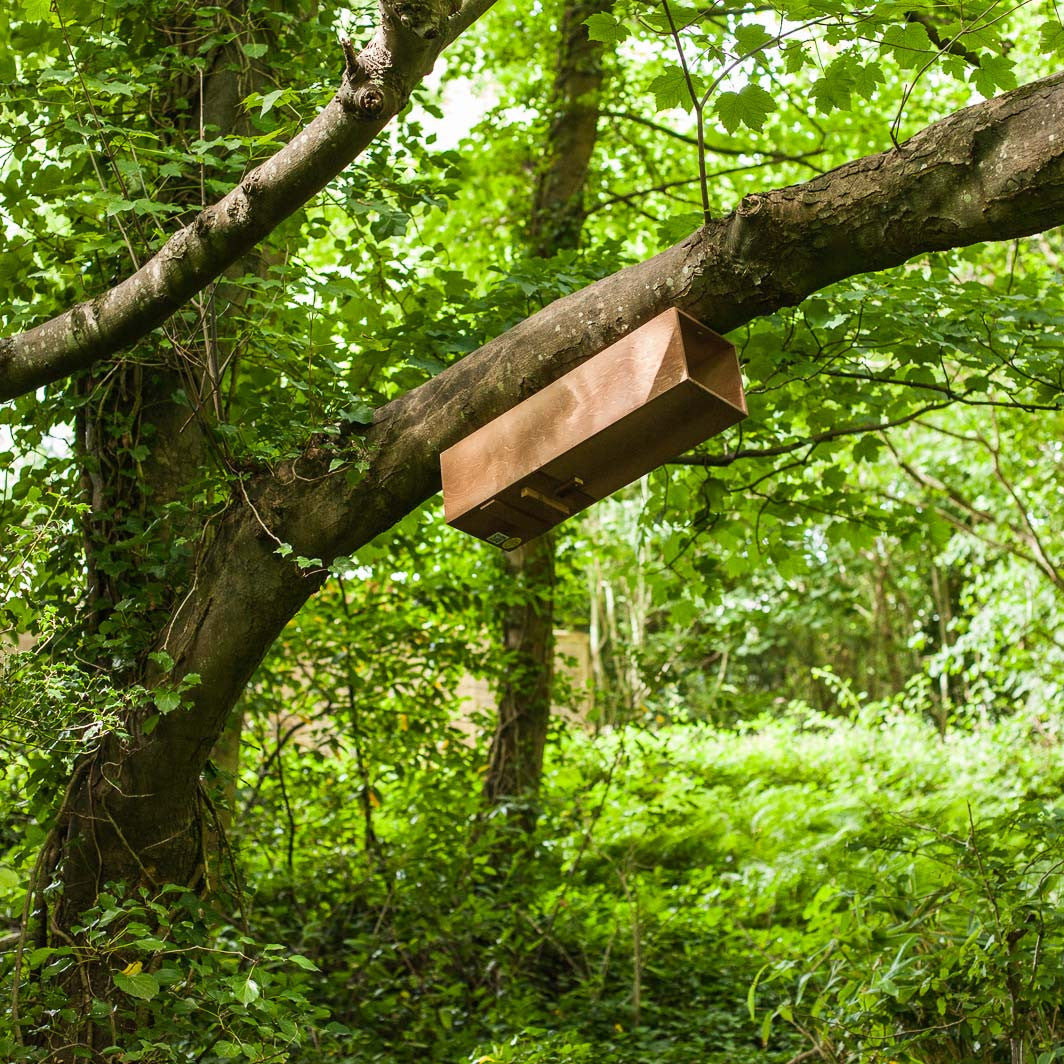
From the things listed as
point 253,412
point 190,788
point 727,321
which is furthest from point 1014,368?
point 190,788

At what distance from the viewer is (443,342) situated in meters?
3.27

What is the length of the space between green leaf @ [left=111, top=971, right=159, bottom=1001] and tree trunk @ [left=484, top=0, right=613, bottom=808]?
2774 mm

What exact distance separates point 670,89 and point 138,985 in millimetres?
2118

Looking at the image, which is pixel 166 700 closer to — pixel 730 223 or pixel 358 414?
pixel 358 414

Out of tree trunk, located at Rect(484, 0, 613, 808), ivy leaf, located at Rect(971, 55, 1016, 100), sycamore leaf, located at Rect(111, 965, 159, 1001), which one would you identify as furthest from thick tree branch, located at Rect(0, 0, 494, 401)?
tree trunk, located at Rect(484, 0, 613, 808)

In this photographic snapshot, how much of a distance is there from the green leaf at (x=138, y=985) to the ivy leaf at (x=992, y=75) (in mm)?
2574

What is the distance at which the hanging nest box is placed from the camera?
200 centimetres

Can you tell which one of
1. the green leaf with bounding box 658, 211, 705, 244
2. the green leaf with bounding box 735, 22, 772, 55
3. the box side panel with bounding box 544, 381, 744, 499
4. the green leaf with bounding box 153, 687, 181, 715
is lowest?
the green leaf with bounding box 153, 687, 181, 715

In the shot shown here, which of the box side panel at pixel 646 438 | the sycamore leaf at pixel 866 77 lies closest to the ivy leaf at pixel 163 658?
the box side panel at pixel 646 438

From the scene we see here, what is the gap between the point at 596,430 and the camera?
81.5 inches

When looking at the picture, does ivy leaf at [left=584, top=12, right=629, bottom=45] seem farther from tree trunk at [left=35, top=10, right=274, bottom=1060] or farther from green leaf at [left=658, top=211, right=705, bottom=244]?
tree trunk at [left=35, top=10, right=274, bottom=1060]

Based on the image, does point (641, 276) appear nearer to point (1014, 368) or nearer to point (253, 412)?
point (253, 412)

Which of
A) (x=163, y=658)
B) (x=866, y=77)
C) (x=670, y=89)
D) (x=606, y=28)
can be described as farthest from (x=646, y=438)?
(x=163, y=658)

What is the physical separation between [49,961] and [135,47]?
9.04 ft
